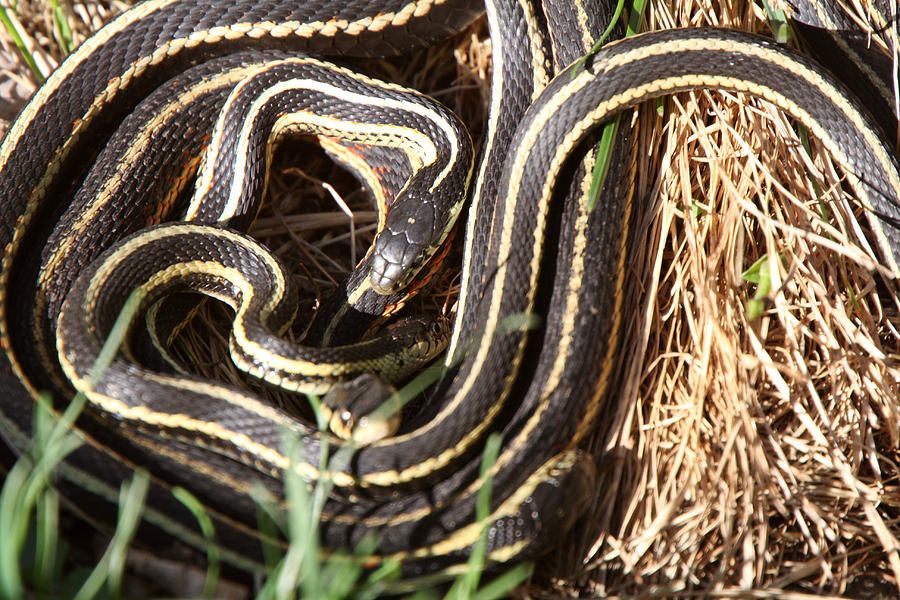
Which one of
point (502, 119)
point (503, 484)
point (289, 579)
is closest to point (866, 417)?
point (503, 484)

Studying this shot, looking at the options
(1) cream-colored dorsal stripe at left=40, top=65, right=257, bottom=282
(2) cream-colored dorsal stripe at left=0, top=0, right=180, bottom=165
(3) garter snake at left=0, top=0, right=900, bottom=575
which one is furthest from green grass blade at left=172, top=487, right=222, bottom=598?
(2) cream-colored dorsal stripe at left=0, top=0, right=180, bottom=165

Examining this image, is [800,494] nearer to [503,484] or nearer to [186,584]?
[503,484]

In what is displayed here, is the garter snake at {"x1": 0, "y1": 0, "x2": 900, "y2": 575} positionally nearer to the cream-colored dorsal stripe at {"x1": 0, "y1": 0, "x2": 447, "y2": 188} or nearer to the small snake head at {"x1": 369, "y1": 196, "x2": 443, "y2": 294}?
the cream-colored dorsal stripe at {"x1": 0, "y1": 0, "x2": 447, "y2": 188}

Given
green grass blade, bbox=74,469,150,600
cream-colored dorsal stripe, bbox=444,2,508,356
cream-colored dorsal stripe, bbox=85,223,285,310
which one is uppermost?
cream-colored dorsal stripe, bbox=444,2,508,356

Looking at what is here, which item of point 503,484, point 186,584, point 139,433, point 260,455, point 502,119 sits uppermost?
point 502,119

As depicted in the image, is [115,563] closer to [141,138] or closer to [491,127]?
[141,138]

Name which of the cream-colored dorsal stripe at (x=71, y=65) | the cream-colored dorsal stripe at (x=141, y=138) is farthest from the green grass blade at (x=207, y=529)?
the cream-colored dorsal stripe at (x=71, y=65)

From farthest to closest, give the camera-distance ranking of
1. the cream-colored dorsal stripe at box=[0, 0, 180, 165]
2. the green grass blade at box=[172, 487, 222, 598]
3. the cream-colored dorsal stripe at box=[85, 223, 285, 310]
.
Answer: the cream-colored dorsal stripe at box=[0, 0, 180, 165] → the cream-colored dorsal stripe at box=[85, 223, 285, 310] → the green grass blade at box=[172, 487, 222, 598]

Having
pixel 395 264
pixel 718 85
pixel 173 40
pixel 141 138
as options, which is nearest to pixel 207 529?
pixel 395 264

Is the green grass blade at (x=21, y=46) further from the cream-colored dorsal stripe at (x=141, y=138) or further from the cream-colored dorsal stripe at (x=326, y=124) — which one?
the cream-colored dorsal stripe at (x=326, y=124)

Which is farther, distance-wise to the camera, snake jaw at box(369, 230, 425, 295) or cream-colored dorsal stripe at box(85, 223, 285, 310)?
snake jaw at box(369, 230, 425, 295)
